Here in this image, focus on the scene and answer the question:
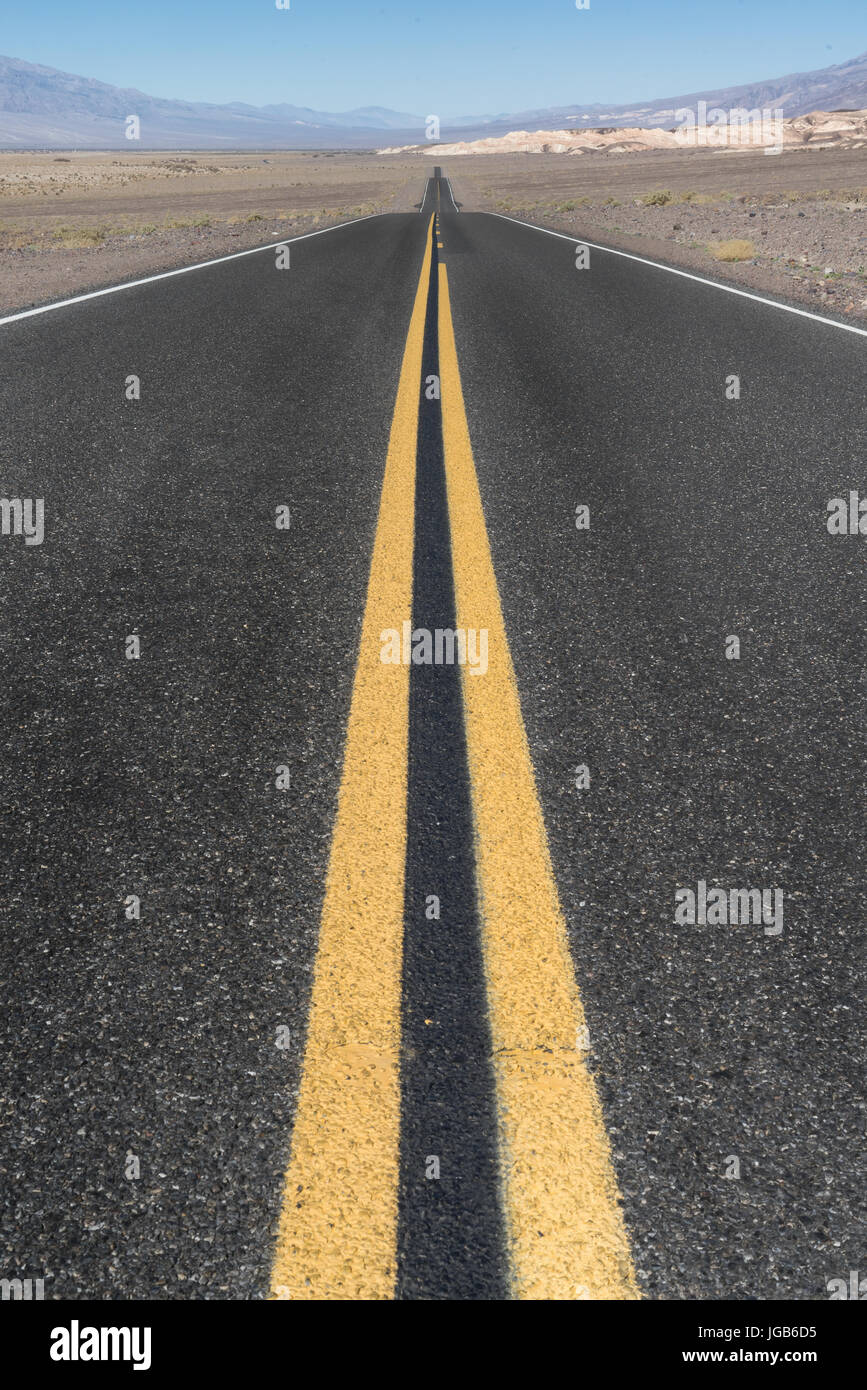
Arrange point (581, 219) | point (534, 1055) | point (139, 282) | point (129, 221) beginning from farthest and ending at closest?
point (129, 221), point (581, 219), point (139, 282), point (534, 1055)

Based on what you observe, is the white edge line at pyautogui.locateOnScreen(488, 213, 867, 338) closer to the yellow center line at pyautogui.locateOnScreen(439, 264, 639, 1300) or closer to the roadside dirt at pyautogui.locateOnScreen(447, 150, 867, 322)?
the roadside dirt at pyautogui.locateOnScreen(447, 150, 867, 322)

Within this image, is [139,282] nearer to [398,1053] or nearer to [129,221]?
[398,1053]

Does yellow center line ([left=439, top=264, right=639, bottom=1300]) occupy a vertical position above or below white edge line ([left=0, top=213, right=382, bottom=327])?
below

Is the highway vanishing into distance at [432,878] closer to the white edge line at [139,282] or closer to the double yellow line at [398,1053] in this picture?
the double yellow line at [398,1053]

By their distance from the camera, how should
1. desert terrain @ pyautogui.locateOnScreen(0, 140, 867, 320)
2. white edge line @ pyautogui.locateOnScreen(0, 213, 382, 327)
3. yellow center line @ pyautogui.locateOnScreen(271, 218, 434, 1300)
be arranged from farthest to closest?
desert terrain @ pyautogui.locateOnScreen(0, 140, 867, 320), white edge line @ pyautogui.locateOnScreen(0, 213, 382, 327), yellow center line @ pyautogui.locateOnScreen(271, 218, 434, 1300)

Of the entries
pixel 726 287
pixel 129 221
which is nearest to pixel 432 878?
pixel 726 287

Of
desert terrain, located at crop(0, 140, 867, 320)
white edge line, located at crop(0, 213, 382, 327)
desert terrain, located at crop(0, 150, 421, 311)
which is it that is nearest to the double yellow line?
white edge line, located at crop(0, 213, 382, 327)

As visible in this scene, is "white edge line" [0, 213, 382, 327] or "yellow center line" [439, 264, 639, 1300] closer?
"yellow center line" [439, 264, 639, 1300]

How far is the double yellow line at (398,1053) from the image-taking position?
3.98 ft

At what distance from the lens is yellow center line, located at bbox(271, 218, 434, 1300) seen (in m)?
1.21

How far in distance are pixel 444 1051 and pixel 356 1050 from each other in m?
0.14

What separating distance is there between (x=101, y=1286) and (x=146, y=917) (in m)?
0.67

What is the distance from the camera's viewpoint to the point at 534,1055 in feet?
4.85
